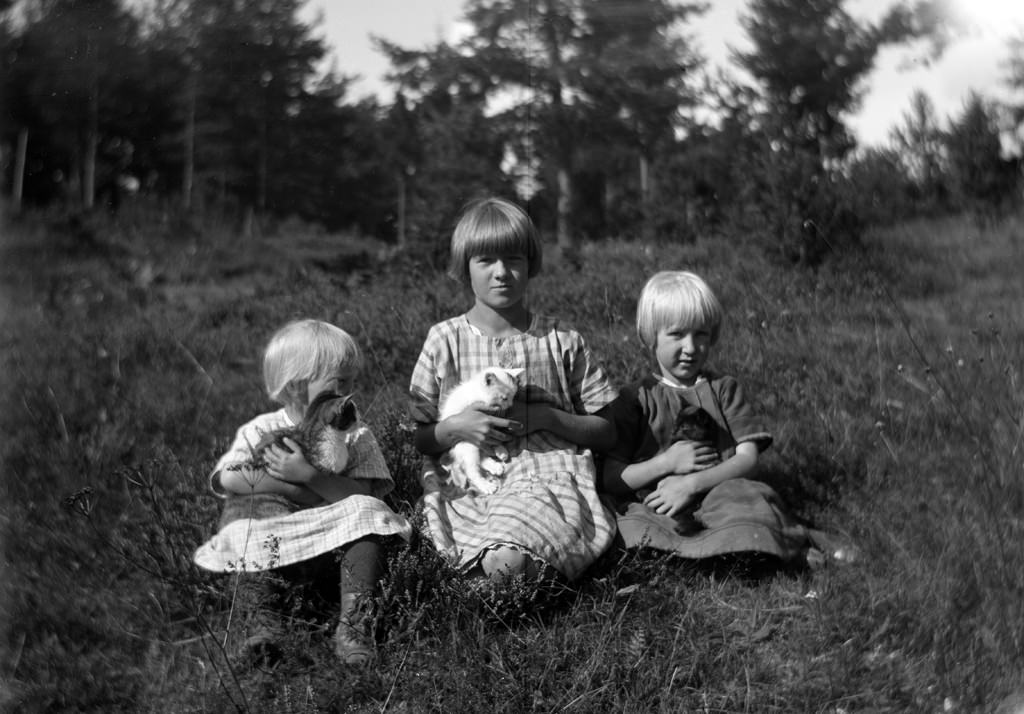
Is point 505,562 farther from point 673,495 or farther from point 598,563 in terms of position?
point 673,495

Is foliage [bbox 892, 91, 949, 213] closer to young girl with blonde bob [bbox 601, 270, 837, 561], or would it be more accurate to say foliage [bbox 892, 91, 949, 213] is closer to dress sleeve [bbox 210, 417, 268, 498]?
young girl with blonde bob [bbox 601, 270, 837, 561]

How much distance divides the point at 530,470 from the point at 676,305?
0.81 m

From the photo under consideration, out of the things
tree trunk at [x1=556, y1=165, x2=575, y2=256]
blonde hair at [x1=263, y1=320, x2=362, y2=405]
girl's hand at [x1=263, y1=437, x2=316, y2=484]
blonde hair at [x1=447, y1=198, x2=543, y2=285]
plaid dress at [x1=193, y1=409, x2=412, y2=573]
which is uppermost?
tree trunk at [x1=556, y1=165, x2=575, y2=256]

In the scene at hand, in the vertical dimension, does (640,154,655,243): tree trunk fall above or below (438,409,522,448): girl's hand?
above

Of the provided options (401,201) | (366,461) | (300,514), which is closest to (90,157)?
(401,201)

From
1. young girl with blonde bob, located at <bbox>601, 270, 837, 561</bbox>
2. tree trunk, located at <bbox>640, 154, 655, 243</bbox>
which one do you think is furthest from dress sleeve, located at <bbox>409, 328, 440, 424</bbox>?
tree trunk, located at <bbox>640, 154, 655, 243</bbox>

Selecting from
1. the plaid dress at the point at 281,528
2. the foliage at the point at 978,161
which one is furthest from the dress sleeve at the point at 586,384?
the foliage at the point at 978,161

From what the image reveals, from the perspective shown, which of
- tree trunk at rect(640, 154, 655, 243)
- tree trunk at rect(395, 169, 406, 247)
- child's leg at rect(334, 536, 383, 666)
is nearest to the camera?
child's leg at rect(334, 536, 383, 666)

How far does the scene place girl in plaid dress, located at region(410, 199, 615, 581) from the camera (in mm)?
3104

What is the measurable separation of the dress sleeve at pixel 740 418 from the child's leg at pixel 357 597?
1.39 metres

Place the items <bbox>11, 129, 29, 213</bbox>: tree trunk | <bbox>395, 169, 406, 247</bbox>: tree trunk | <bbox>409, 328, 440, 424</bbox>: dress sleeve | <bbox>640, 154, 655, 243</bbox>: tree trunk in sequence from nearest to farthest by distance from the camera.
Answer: <bbox>409, 328, 440, 424</bbox>: dress sleeve < <bbox>11, 129, 29, 213</bbox>: tree trunk < <bbox>395, 169, 406, 247</bbox>: tree trunk < <bbox>640, 154, 655, 243</bbox>: tree trunk

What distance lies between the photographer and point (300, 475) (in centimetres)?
309

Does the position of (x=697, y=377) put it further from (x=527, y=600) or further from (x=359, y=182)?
(x=359, y=182)

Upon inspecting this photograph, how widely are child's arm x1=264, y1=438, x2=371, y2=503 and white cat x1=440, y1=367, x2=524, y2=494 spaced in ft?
1.37
